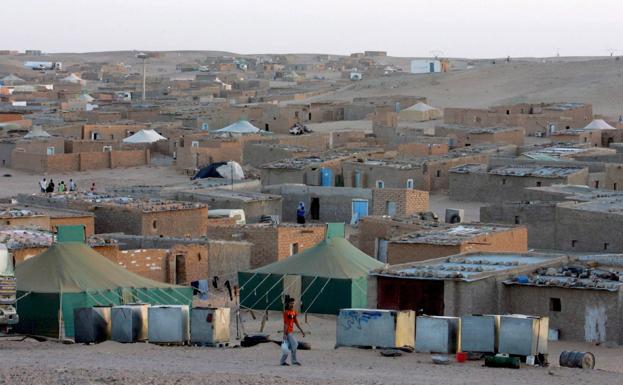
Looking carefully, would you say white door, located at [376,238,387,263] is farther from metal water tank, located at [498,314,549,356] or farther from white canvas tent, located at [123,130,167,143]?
white canvas tent, located at [123,130,167,143]

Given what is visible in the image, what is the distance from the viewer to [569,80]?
7650 centimetres

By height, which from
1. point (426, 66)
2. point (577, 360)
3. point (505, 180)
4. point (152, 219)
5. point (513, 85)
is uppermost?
point (426, 66)

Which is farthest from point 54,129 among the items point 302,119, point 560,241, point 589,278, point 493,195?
point 589,278

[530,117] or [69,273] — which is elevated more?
[530,117]

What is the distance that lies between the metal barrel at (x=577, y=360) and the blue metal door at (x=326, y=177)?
21169 millimetres

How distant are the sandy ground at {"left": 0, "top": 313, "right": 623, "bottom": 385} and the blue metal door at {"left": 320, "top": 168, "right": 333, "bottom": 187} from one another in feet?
64.5

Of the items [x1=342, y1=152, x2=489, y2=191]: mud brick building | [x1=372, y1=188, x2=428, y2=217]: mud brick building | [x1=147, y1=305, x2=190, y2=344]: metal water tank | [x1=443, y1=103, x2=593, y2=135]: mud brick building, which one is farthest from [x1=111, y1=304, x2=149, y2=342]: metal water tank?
[x1=443, y1=103, x2=593, y2=135]: mud brick building

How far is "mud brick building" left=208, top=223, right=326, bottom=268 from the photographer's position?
82.0 feet

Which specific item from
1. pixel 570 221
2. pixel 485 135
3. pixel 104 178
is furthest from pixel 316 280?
pixel 485 135

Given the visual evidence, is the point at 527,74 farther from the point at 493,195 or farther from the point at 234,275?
the point at 234,275

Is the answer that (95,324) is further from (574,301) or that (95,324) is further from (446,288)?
(574,301)

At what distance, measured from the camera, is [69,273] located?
760 inches

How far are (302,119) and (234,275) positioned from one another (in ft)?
117

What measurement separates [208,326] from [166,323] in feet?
1.50
